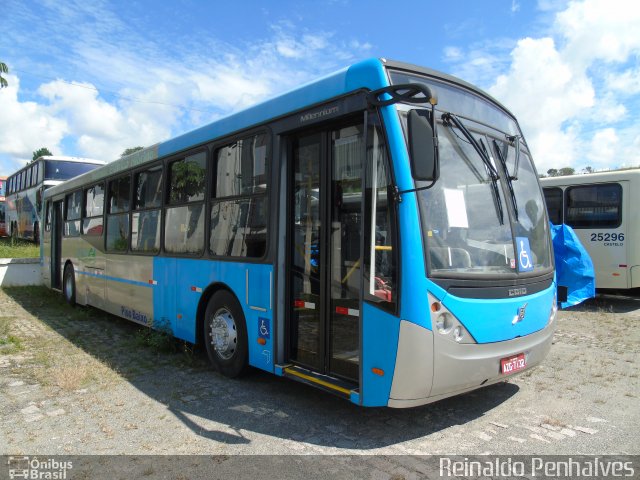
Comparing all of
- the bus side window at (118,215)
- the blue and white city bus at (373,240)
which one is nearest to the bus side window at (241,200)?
the blue and white city bus at (373,240)

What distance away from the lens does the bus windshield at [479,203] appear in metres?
3.80

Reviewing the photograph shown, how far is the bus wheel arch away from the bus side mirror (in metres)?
2.69

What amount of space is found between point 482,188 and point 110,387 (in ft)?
14.3

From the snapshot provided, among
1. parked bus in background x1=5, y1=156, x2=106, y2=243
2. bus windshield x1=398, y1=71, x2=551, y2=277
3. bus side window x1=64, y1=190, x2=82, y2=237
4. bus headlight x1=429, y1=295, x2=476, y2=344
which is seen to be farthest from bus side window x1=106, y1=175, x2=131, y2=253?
parked bus in background x1=5, y1=156, x2=106, y2=243

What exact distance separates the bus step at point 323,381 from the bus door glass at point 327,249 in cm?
7

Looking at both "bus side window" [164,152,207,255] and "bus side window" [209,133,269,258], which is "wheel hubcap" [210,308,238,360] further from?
"bus side window" [164,152,207,255]

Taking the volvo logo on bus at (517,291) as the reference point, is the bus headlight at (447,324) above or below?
below

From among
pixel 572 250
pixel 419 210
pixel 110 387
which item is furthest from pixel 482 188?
pixel 572 250

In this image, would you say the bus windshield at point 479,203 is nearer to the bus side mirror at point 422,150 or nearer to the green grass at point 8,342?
the bus side mirror at point 422,150

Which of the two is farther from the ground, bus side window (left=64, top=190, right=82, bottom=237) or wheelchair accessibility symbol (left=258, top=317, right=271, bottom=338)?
bus side window (left=64, top=190, right=82, bottom=237)

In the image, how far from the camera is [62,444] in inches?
157

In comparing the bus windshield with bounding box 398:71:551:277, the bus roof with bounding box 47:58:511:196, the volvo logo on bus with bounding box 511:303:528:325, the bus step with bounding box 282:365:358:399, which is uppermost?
the bus roof with bounding box 47:58:511:196

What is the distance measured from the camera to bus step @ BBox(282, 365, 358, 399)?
158 inches

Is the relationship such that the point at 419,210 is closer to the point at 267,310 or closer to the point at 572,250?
the point at 267,310
